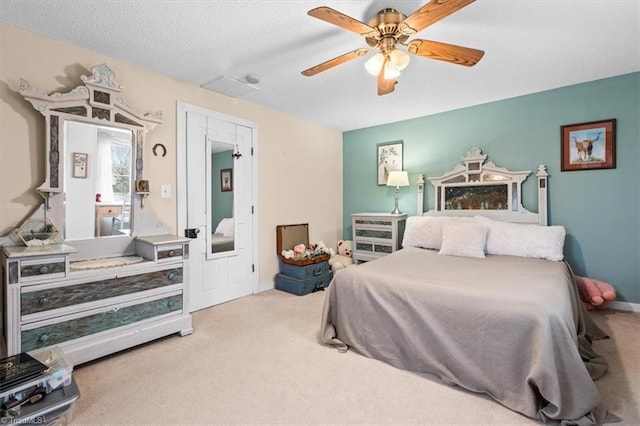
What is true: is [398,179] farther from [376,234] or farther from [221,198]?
[221,198]

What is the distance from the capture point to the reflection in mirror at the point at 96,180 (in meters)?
2.35

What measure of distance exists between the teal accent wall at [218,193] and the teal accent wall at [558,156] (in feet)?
6.83

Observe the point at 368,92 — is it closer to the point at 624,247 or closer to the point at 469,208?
the point at 469,208

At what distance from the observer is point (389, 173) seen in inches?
170

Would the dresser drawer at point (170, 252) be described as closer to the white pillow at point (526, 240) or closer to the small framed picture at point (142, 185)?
the small framed picture at point (142, 185)

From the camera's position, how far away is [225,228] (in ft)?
11.3

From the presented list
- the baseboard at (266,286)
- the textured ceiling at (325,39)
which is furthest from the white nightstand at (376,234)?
the textured ceiling at (325,39)

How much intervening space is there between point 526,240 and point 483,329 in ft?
5.58

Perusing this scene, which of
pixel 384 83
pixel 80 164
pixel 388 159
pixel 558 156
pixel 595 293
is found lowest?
pixel 595 293


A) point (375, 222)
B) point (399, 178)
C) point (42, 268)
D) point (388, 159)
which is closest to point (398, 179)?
point (399, 178)

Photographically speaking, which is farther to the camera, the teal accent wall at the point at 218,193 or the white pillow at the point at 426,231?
the white pillow at the point at 426,231

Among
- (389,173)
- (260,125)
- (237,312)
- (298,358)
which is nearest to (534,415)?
(298,358)

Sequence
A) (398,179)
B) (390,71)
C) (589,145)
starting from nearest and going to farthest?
(390,71) → (589,145) → (398,179)

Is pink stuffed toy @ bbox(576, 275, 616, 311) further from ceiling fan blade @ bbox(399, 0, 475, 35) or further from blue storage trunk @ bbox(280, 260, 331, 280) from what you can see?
ceiling fan blade @ bbox(399, 0, 475, 35)
